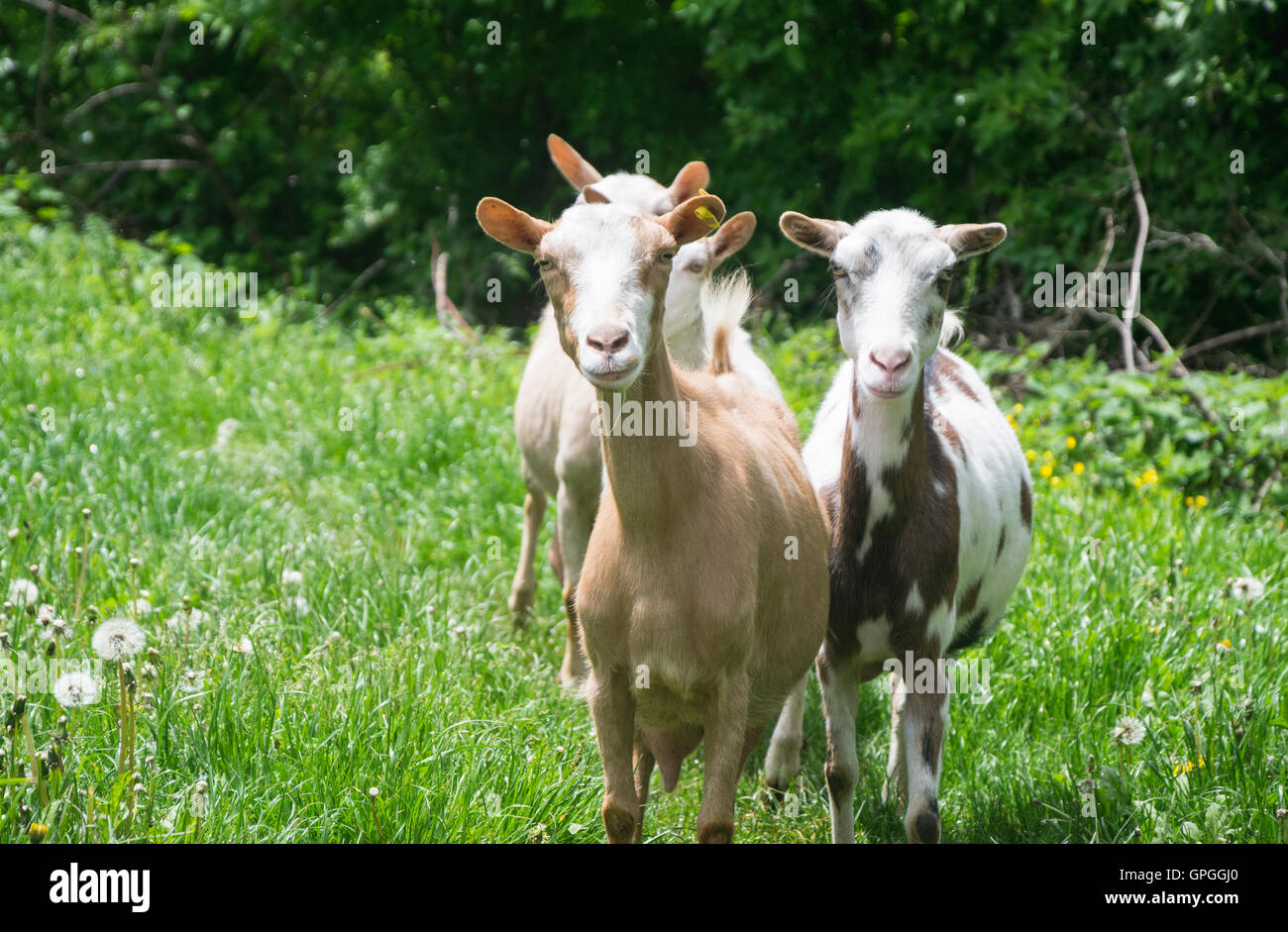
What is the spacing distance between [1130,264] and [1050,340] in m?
0.99

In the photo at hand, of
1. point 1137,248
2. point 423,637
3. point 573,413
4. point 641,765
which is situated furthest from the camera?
point 1137,248

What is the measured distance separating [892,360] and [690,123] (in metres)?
9.05

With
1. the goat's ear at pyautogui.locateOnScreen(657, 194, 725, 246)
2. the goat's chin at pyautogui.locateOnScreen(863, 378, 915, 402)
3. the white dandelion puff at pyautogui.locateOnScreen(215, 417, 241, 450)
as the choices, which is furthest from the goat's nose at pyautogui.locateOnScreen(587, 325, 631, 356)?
the white dandelion puff at pyautogui.locateOnScreen(215, 417, 241, 450)

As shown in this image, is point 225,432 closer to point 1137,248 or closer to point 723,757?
point 723,757

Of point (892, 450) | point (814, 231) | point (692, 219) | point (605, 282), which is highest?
point (814, 231)

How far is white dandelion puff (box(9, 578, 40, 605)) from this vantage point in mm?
4004

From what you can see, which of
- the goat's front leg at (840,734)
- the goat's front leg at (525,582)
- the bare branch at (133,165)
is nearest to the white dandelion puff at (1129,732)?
the goat's front leg at (840,734)

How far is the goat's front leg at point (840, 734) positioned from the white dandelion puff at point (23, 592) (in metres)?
2.50

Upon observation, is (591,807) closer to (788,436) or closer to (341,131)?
(788,436)

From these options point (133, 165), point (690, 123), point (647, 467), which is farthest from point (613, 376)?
point (133, 165)

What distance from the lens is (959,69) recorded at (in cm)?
1020

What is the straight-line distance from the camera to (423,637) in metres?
4.85

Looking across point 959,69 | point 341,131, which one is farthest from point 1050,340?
point 341,131

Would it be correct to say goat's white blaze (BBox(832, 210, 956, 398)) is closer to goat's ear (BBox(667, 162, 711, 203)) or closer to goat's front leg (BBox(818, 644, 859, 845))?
goat's front leg (BBox(818, 644, 859, 845))
